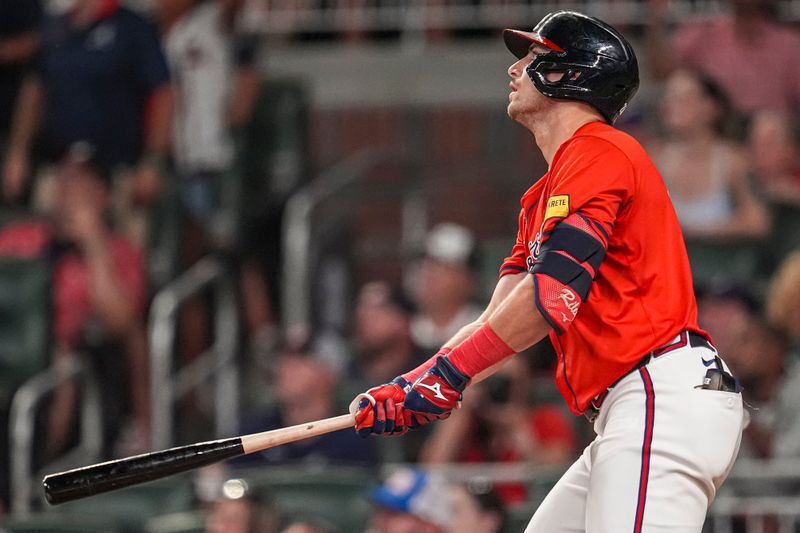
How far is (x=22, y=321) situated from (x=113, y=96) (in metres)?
1.70

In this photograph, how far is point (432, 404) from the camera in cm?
373

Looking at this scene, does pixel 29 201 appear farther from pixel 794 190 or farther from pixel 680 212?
pixel 794 190

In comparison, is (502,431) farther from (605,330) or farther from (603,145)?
(603,145)

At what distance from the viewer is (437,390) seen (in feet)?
12.2

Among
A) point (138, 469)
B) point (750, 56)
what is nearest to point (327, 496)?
point (138, 469)

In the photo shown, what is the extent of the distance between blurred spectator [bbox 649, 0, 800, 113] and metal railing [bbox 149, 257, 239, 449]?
298 centimetres

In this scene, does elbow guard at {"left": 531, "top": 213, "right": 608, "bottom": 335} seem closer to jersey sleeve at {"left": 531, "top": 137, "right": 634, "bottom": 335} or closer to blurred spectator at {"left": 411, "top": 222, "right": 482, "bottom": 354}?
jersey sleeve at {"left": 531, "top": 137, "right": 634, "bottom": 335}

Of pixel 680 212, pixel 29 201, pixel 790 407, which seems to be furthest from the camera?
pixel 29 201

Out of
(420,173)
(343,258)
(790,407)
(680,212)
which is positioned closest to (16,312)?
(343,258)

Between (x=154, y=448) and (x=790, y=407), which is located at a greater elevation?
(x=790, y=407)

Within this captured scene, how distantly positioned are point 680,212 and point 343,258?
209 centimetres

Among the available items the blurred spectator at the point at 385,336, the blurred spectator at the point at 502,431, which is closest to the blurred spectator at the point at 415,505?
the blurred spectator at the point at 502,431

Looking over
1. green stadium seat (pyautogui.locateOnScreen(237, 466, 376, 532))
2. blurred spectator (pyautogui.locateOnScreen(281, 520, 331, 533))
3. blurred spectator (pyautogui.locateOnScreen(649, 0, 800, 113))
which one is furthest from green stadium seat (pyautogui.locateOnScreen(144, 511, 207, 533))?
blurred spectator (pyautogui.locateOnScreen(649, 0, 800, 113))

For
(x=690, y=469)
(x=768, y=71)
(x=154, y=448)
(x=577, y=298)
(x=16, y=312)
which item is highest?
(x=577, y=298)
